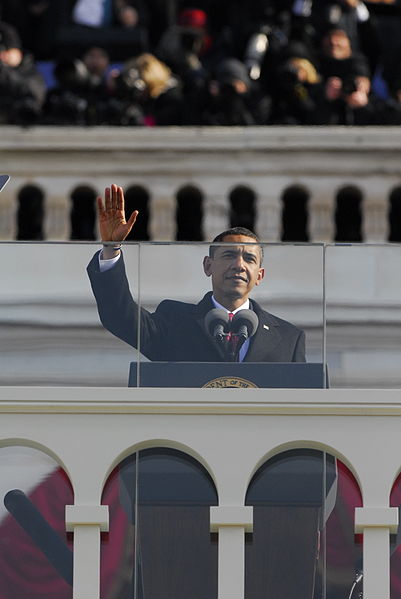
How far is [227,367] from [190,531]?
1.19 meters

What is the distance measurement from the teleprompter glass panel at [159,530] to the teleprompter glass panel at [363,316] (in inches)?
50.7

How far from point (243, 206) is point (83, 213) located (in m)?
1.61

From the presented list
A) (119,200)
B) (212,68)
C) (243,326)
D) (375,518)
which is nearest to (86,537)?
(243,326)

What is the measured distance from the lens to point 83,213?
130ft

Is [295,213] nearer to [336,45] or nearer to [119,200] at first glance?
[336,45]

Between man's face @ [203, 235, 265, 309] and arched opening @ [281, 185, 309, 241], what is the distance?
11.3 meters

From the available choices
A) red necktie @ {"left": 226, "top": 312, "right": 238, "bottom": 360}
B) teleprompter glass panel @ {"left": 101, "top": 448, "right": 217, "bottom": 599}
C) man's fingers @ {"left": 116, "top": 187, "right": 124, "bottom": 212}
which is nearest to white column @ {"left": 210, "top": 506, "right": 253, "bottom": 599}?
teleprompter glass panel @ {"left": 101, "top": 448, "right": 217, "bottom": 599}

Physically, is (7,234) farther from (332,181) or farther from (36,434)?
(36,434)

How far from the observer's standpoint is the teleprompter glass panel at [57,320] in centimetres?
2841

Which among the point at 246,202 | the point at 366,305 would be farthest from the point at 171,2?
the point at 366,305

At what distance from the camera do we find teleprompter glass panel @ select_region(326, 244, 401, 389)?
93.4ft

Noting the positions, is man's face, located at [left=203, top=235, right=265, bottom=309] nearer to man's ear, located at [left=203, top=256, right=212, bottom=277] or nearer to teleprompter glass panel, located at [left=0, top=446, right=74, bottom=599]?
man's ear, located at [left=203, top=256, right=212, bottom=277]

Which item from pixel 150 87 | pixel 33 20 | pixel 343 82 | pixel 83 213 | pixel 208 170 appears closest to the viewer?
pixel 343 82

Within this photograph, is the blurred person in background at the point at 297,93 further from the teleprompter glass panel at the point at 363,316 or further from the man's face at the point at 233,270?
the man's face at the point at 233,270
